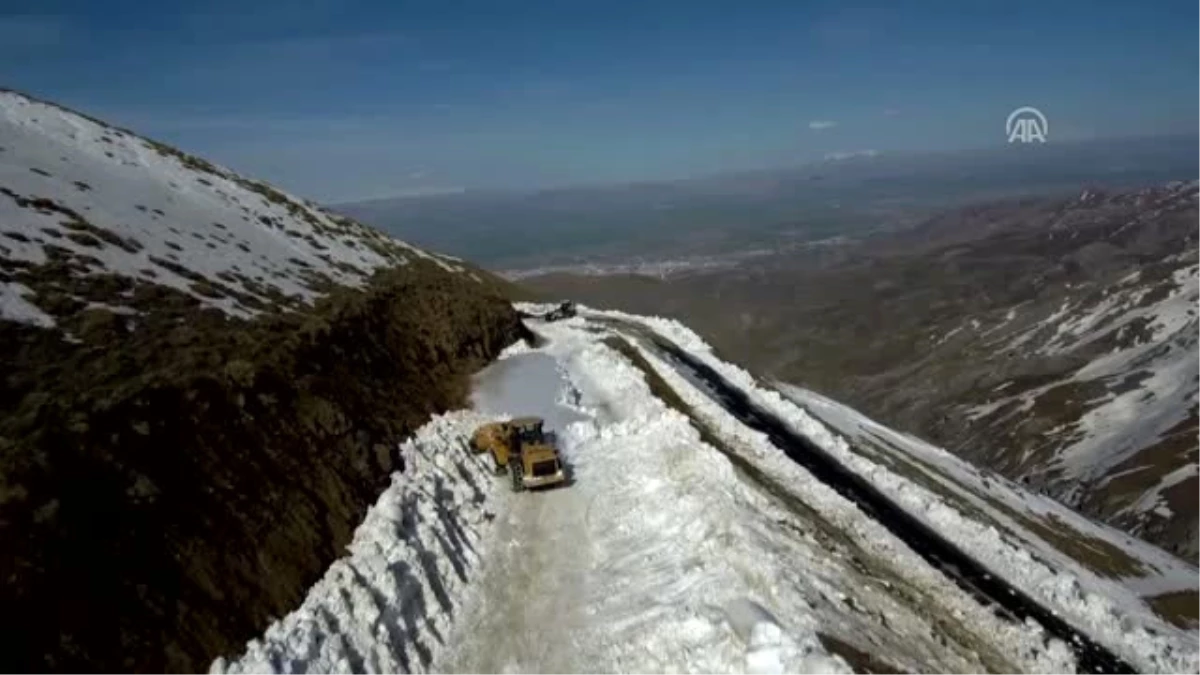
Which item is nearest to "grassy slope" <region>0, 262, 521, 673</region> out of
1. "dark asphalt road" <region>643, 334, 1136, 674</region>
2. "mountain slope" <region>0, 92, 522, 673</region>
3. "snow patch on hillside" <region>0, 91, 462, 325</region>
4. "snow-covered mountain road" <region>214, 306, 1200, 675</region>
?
"mountain slope" <region>0, 92, 522, 673</region>

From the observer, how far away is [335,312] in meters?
39.3

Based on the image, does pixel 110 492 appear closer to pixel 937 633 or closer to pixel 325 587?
pixel 325 587

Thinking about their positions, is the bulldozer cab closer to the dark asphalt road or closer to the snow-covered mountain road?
the snow-covered mountain road

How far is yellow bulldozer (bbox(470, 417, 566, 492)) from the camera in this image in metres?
29.6

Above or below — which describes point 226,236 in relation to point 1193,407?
above

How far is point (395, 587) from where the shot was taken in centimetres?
2041

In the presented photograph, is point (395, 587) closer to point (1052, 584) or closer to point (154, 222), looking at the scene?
point (1052, 584)

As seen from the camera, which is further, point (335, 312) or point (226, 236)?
point (226, 236)

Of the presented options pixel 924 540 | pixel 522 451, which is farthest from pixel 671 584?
pixel 924 540

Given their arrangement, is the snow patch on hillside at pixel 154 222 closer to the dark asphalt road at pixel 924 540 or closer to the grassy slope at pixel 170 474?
the grassy slope at pixel 170 474

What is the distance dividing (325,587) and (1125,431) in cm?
14408

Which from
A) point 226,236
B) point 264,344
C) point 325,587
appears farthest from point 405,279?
point 325,587

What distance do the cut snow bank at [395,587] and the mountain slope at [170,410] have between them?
693 millimetres

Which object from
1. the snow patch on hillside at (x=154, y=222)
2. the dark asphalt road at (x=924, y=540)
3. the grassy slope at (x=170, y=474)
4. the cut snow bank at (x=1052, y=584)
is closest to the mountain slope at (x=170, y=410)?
the grassy slope at (x=170, y=474)
